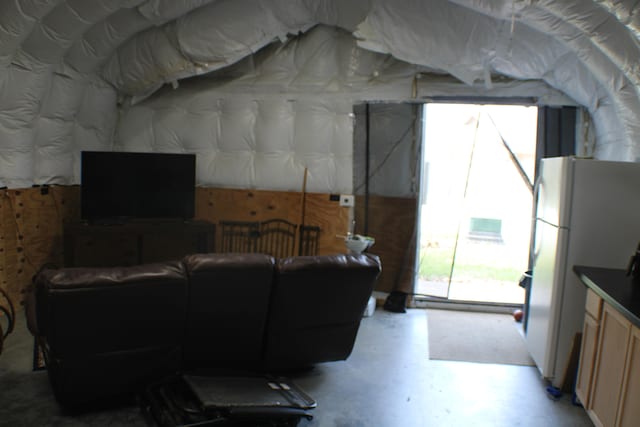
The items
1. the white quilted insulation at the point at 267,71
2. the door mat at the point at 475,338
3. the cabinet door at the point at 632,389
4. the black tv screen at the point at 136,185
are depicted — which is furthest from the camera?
the black tv screen at the point at 136,185

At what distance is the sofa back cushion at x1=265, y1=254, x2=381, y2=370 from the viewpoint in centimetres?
276

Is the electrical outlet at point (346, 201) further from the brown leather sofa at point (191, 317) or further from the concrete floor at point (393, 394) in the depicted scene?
the brown leather sofa at point (191, 317)

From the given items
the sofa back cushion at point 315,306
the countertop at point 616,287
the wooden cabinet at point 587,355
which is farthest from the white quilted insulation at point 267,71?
the sofa back cushion at point 315,306

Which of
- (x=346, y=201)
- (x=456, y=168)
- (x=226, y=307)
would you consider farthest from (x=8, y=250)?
(x=456, y=168)

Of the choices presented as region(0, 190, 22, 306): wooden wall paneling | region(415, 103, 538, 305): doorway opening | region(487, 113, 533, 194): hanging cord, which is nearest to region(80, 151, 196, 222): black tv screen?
region(0, 190, 22, 306): wooden wall paneling

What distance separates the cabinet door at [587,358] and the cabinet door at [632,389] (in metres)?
0.43

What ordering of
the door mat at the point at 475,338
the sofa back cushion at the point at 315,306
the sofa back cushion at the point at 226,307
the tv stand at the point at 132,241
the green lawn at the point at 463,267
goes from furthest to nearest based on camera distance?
1. the green lawn at the point at 463,267
2. the tv stand at the point at 132,241
3. the door mat at the point at 475,338
4. the sofa back cushion at the point at 315,306
5. the sofa back cushion at the point at 226,307

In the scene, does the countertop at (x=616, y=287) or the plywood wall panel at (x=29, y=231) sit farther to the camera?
the plywood wall panel at (x=29, y=231)

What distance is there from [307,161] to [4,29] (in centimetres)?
281

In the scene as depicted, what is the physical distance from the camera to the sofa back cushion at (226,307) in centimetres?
256

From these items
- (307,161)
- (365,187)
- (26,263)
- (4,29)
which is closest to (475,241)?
(365,187)

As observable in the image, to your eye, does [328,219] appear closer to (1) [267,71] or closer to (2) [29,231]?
(1) [267,71]

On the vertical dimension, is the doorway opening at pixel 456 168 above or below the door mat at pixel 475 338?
above

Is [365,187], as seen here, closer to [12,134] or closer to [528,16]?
[528,16]
